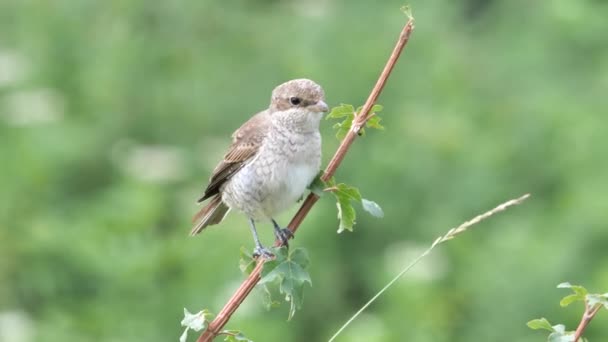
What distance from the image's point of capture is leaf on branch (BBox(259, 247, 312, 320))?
279cm

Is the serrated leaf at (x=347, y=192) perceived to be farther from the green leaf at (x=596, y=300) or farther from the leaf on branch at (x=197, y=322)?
the green leaf at (x=596, y=300)

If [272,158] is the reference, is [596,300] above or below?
below

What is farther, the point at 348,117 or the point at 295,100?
the point at 295,100

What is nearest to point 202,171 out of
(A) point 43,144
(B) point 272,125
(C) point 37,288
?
(A) point 43,144

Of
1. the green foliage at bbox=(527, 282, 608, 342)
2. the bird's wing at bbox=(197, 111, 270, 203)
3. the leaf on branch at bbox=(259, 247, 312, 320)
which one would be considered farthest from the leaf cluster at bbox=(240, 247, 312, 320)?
the bird's wing at bbox=(197, 111, 270, 203)

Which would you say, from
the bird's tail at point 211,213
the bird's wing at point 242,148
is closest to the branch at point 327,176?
the bird's wing at point 242,148

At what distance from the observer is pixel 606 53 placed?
8.42m

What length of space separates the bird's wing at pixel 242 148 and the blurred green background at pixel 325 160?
1.72m

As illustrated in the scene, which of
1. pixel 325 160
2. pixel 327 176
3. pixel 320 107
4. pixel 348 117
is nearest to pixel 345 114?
pixel 348 117

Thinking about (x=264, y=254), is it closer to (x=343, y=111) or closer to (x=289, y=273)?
(x=289, y=273)


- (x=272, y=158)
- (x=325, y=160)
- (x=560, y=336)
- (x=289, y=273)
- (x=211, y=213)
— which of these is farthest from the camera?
(x=325, y=160)

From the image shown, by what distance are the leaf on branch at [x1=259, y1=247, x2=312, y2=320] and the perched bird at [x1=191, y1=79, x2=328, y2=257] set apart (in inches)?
25.9

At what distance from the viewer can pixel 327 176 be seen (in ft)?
9.91

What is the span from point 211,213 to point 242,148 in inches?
Answer: 9.2
